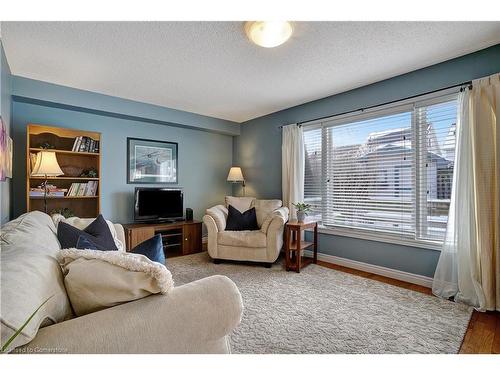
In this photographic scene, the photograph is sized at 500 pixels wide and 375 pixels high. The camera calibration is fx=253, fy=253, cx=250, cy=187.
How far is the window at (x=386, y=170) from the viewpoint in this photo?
2703mm

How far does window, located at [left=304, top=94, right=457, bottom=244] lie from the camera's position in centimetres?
270

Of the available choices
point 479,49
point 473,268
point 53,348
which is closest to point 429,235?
point 473,268

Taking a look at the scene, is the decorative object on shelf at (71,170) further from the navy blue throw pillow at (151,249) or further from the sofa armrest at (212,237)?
the navy blue throw pillow at (151,249)

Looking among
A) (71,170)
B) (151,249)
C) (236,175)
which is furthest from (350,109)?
(71,170)

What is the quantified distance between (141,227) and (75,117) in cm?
180

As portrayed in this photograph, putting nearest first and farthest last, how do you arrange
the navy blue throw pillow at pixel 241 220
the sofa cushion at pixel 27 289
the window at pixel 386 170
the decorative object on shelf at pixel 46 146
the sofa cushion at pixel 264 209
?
the sofa cushion at pixel 27 289
the window at pixel 386 170
the decorative object on shelf at pixel 46 146
the navy blue throw pillow at pixel 241 220
the sofa cushion at pixel 264 209

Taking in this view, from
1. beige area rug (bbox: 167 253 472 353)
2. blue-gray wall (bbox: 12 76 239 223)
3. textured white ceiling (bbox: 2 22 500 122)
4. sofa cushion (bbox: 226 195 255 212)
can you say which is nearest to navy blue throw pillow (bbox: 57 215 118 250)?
beige area rug (bbox: 167 253 472 353)

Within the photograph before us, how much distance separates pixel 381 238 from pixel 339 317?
1.44 m

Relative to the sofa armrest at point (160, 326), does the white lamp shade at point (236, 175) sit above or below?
above

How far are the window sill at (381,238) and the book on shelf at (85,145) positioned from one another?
3.39 m

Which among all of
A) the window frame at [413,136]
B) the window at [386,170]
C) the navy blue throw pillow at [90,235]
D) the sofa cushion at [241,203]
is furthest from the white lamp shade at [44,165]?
the window frame at [413,136]

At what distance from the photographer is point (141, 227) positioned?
3682mm
